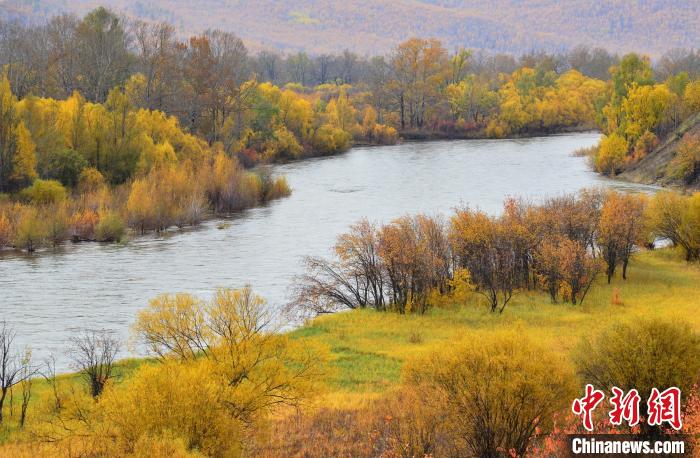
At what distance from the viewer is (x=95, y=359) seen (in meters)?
30.0

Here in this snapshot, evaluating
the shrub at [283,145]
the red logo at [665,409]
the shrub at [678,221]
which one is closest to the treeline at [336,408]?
the red logo at [665,409]

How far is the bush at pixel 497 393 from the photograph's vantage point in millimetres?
20473

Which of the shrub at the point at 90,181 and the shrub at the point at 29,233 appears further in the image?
the shrub at the point at 90,181

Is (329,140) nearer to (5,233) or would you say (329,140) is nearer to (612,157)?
(612,157)

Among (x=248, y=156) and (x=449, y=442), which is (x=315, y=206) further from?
(x=449, y=442)

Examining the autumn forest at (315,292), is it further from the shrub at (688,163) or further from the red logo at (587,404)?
the red logo at (587,404)

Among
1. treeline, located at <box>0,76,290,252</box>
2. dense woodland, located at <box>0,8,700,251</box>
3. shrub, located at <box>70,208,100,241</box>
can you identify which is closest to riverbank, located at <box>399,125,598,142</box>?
dense woodland, located at <box>0,8,700,251</box>

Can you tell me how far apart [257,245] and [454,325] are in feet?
62.3

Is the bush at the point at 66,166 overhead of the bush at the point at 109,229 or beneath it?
overhead

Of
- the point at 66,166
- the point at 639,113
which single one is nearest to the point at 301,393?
the point at 66,166

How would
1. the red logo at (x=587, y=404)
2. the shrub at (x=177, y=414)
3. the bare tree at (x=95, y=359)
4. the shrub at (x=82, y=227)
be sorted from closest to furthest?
the shrub at (x=177, y=414)
the red logo at (x=587, y=404)
the bare tree at (x=95, y=359)
the shrub at (x=82, y=227)

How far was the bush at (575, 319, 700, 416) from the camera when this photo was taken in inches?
890

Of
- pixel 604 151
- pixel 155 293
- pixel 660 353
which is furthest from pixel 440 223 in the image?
pixel 604 151

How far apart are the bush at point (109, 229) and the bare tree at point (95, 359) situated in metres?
19.6
